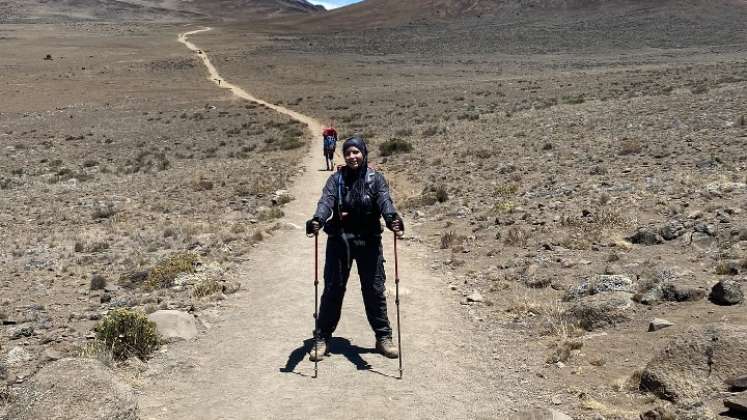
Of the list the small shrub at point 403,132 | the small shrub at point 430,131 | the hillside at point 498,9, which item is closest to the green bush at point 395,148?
the small shrub at point 430,131

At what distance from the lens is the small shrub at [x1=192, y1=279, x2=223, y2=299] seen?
1059 centimetres

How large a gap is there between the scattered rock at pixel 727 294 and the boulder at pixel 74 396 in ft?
23.4

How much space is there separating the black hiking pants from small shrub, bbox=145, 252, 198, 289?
15.2ft

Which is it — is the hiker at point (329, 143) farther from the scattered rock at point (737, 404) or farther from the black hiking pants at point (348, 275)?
the scattered rock at point (737, 404)

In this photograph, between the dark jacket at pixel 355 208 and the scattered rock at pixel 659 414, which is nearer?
the scattered rock at pixel 659 414

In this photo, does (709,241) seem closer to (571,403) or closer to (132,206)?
(571,403)

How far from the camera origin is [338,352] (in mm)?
8086

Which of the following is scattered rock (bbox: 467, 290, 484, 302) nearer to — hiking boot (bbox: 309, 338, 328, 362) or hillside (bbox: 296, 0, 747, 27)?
hiking boot (bbox: 309, 338, 328, 362)

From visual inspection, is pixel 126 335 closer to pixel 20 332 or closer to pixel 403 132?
pixel 20 332

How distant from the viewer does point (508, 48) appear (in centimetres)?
10588

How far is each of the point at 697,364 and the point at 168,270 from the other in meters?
8.83

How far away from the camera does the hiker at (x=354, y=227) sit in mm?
7348

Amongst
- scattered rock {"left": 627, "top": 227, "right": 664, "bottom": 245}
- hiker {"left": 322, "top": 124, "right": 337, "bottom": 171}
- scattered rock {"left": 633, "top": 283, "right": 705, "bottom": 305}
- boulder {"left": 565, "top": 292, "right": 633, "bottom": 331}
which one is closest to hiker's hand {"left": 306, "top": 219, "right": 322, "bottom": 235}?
boulder {"left": 565, "top": 292, "right": 633, "bottom": 331}

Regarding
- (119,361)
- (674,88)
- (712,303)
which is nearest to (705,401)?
(712,303)
